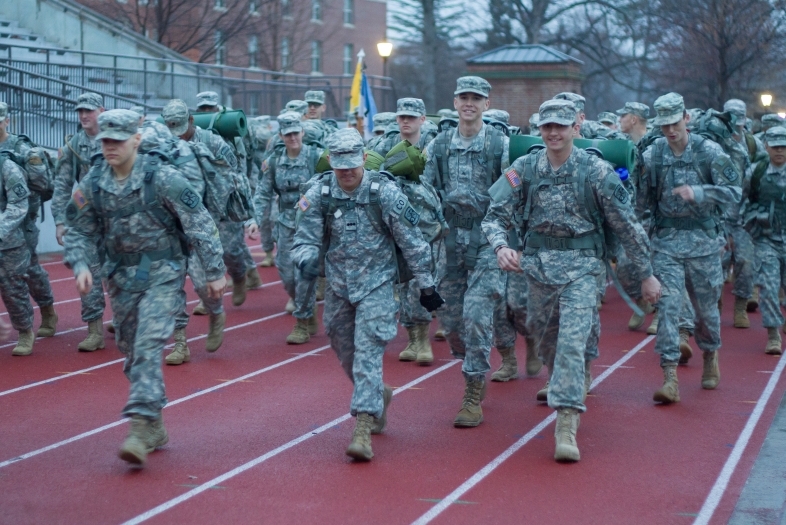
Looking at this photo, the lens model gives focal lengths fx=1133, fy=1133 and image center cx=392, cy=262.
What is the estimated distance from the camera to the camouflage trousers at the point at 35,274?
10.4 metres

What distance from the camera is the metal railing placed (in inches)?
904

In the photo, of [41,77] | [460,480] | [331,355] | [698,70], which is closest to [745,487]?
[460,480]

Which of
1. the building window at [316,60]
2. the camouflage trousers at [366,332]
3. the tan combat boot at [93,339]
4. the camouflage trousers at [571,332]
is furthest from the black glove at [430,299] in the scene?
the building window at [316,60]

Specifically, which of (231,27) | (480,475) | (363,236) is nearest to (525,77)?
(231,27)

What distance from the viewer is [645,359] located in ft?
34.6

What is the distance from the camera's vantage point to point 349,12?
53375 mm

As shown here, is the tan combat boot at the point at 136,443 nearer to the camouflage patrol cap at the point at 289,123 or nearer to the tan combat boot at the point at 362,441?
the tan combat boot at the point at 362,441

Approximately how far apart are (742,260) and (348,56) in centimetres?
4321

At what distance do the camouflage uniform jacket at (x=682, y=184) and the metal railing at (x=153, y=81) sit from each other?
14.2m

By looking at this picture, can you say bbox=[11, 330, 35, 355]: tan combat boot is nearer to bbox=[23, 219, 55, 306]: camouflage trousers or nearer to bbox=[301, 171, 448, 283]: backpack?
bbox=[23, 219, 55, 306]: camouflage trousers

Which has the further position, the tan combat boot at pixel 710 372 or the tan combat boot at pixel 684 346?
the tan combat boot at pixel 684 346

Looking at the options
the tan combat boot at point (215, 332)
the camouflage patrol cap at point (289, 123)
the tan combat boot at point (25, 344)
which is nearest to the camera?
the tan combat boot at point (215, 332)

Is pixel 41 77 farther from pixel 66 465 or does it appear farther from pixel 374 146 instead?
pixel 66 465

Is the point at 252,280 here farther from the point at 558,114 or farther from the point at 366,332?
the point at 558,114
